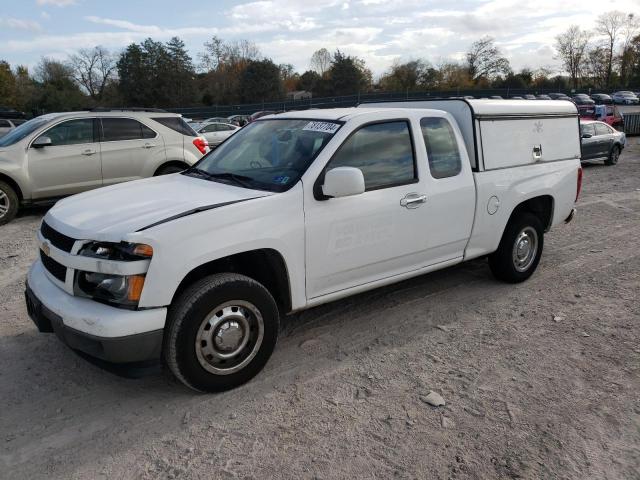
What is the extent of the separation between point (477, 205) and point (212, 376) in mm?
2819

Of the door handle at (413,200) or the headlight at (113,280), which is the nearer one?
the headlight at (113,280)

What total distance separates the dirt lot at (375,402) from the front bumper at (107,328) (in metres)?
0.44

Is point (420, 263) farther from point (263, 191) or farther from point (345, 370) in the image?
point (263, 191)

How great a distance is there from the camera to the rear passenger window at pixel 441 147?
4441 mm

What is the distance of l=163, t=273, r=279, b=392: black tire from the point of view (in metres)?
3.13

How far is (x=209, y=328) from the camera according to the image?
3262 millimetres

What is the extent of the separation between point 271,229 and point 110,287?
41.2 inches

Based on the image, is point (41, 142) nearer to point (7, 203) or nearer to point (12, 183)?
point (12, 183)

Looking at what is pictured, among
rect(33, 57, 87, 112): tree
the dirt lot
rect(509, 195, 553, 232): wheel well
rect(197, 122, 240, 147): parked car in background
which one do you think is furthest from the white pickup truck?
rect(33, 57, 87, 112): tree

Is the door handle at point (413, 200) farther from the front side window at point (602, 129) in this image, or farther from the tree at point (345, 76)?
the tree at point (345, 76)

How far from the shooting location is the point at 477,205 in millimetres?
4762

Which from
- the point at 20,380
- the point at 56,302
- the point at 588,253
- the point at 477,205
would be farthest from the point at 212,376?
the point at 588,253

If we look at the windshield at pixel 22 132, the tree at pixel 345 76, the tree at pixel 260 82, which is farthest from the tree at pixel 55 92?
the windshield at pixel 22 132

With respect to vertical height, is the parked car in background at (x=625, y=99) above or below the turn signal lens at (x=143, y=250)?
above
